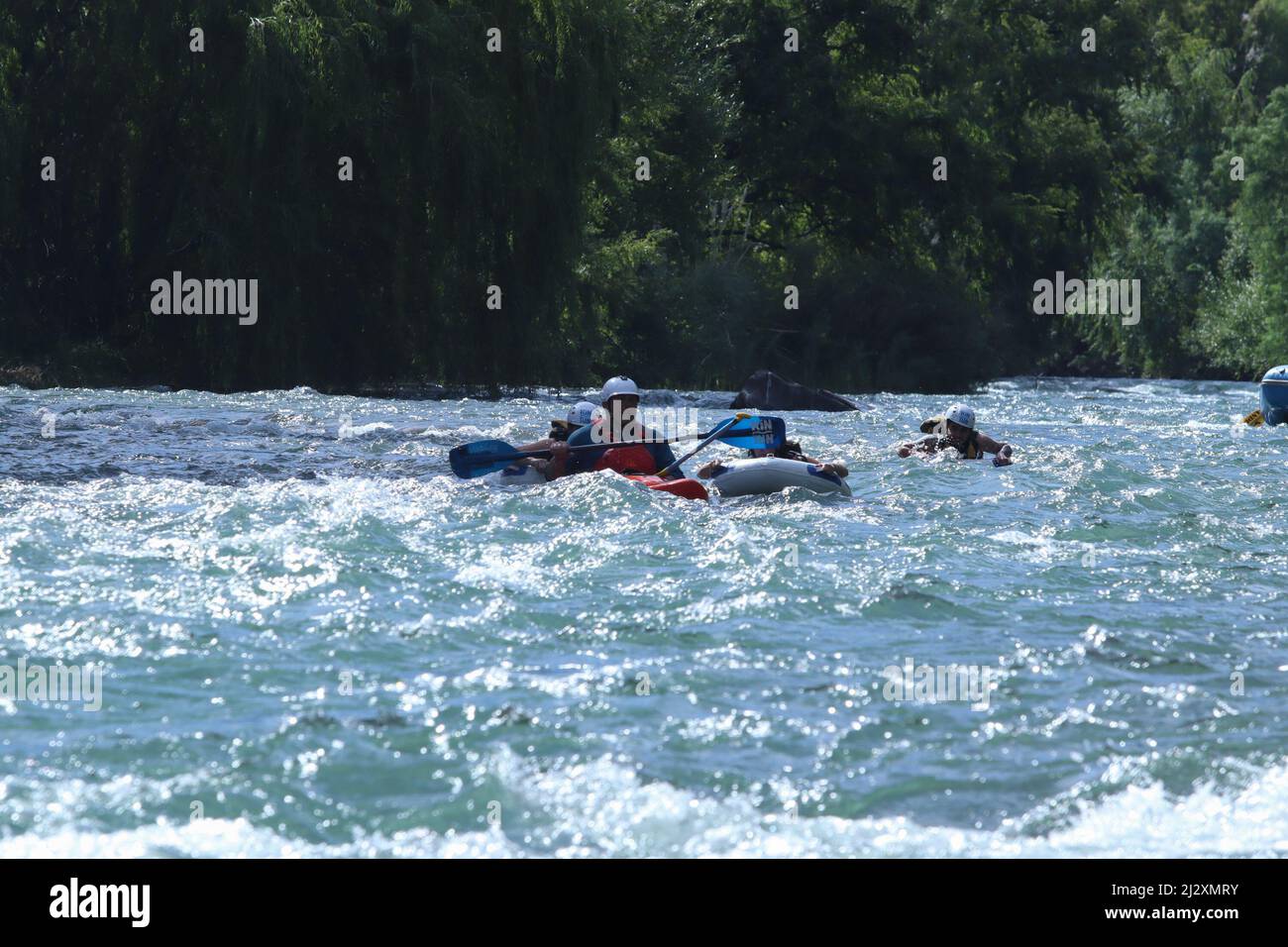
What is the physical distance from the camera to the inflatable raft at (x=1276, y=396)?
21.2 metres

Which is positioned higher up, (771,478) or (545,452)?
(545,452)

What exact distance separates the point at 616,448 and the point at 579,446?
32cm

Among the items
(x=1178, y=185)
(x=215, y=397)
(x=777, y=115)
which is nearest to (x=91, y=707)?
(x=215, y=397)

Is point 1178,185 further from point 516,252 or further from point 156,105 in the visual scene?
point 156,105

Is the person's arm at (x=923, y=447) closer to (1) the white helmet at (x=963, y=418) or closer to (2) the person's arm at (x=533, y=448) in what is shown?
(1) the white helmet at (x=963, y=418)

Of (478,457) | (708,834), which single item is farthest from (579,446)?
(708,834)

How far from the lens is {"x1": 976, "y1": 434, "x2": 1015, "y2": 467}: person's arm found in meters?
15.1

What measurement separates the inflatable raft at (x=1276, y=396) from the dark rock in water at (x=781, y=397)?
227 inches

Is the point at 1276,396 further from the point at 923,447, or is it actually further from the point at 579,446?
the point at 579,446

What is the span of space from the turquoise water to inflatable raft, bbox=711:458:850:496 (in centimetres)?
36

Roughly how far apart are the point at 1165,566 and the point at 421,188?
1638cm

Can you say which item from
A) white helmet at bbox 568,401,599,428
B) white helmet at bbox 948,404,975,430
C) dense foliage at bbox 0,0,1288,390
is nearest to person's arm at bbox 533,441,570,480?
white helmet at bbox 568,401,599,428

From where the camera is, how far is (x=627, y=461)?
499 inches

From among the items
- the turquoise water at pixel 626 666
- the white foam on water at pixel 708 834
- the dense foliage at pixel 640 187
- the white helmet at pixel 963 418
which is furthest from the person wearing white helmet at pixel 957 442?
the white foam on water at pixel 708 834
